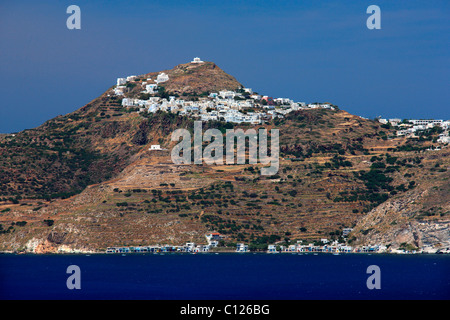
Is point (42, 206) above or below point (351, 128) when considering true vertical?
below

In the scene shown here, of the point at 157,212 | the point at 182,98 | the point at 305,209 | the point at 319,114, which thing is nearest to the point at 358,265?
the point at 305,209

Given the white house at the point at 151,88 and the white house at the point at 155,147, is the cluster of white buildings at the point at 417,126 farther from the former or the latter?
the white house at the point at 151,88

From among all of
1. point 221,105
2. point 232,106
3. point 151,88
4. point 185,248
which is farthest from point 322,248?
point 151,88

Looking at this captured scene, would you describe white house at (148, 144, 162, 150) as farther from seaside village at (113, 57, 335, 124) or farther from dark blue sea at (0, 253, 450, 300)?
dark blue sea at (0, 253, 450, 300)

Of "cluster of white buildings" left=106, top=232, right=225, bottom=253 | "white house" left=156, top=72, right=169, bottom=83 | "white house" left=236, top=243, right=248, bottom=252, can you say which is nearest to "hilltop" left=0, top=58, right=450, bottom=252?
"cluster of white buildings" left=106, top=232, right=225, bottom=253

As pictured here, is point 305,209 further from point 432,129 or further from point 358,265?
point 432,129

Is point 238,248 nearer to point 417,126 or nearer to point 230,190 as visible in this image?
point 230,190
